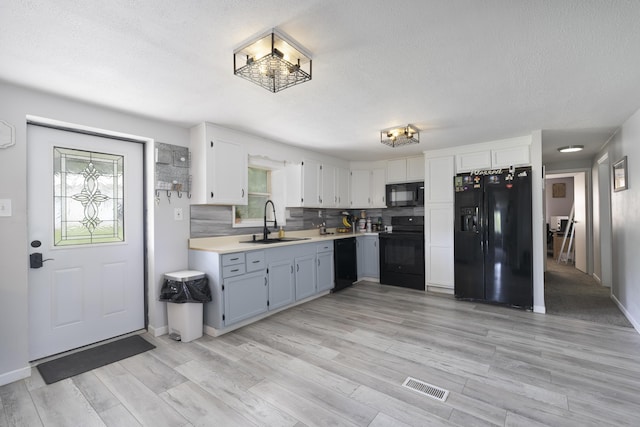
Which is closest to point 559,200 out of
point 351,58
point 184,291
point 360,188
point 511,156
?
point 511,156

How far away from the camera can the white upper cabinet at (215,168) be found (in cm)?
322

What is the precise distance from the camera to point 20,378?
224cm

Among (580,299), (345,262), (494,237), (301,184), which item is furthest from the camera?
(345,262)

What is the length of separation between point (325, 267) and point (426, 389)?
2465mm

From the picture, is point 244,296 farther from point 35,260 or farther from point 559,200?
point 559,200

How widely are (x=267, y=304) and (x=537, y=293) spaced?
329cm

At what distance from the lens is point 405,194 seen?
16.7 ft

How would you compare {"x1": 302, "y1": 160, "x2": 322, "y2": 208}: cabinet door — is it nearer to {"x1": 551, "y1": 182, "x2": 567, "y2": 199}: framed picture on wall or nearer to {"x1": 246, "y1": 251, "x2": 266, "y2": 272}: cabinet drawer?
{"x1": 246, "y1": 251, "x2": 266, "y2": 272}: cabinet drawer

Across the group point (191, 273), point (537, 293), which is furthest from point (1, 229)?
point (537, 293)

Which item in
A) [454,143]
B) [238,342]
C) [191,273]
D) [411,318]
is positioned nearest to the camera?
[238,342]

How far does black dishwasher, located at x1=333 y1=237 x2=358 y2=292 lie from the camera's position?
4629mm

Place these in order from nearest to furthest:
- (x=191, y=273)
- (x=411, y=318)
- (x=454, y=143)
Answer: (x=191, y=273) → (x=411, y=318) → (x=454, y=143)

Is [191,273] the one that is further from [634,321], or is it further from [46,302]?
[634,321]

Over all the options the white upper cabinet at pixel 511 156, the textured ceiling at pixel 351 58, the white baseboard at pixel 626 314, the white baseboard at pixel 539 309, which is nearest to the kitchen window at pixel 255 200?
the textured ceiling at pixel 351 58
